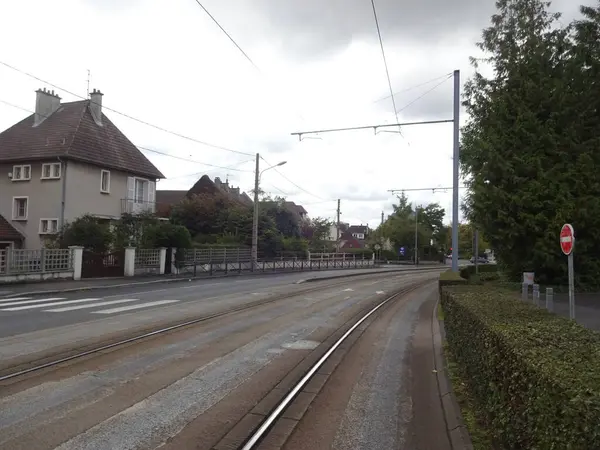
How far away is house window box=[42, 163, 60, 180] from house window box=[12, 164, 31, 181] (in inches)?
48.9

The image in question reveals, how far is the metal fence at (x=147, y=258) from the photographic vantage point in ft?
89.4

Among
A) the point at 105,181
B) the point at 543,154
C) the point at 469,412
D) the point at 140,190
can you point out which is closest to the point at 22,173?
the point at 105,181

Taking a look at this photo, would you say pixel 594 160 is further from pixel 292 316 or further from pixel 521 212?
pixel 292 316

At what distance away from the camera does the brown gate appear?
77.9 ft

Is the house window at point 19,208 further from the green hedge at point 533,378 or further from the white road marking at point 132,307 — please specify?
the green hedge at point 533,378

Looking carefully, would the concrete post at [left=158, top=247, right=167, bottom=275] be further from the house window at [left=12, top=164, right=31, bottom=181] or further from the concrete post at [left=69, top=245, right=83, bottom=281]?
the house window at [left=12, top=164, right=31, bottom=181]

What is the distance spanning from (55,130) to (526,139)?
27.2 metres

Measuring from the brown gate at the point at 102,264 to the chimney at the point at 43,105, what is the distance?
12943 millimetres

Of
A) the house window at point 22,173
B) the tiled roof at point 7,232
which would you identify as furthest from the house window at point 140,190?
the tiled roof at point 7,232

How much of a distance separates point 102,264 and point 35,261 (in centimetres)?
380

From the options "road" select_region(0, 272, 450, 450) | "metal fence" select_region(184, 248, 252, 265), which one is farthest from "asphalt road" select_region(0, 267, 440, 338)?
"metal fence" select_region(184, 248, 252, 265)

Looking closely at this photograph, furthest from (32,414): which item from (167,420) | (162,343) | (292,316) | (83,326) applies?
(292,316)

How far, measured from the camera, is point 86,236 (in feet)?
80.4

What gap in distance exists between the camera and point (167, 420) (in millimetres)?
4949
